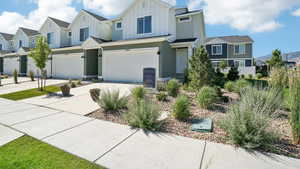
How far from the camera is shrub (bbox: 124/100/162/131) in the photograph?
4.83 metres

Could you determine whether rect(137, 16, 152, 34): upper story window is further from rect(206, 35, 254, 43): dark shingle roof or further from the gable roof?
the gable roof

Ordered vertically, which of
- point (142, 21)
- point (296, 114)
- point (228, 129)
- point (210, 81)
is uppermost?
point (142, 21)

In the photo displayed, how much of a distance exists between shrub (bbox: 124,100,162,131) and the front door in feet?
36.1

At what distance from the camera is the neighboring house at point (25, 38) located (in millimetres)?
27169

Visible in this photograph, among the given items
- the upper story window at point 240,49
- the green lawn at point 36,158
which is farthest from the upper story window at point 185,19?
the upper story window at point 240,49

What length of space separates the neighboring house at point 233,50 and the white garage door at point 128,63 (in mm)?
20971

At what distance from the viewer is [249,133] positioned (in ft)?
12.4

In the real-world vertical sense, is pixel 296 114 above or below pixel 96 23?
below

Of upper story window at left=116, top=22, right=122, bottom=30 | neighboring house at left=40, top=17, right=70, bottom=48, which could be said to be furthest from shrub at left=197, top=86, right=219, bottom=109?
neighboring house at left=40, top=17, right=70, bottom=48

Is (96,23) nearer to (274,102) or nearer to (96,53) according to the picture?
(96,53)

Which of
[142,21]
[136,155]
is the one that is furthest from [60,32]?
[136,155]

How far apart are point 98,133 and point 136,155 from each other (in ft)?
5.45

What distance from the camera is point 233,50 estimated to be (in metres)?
31.7

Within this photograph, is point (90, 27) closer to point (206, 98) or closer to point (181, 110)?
point (206, 98)
